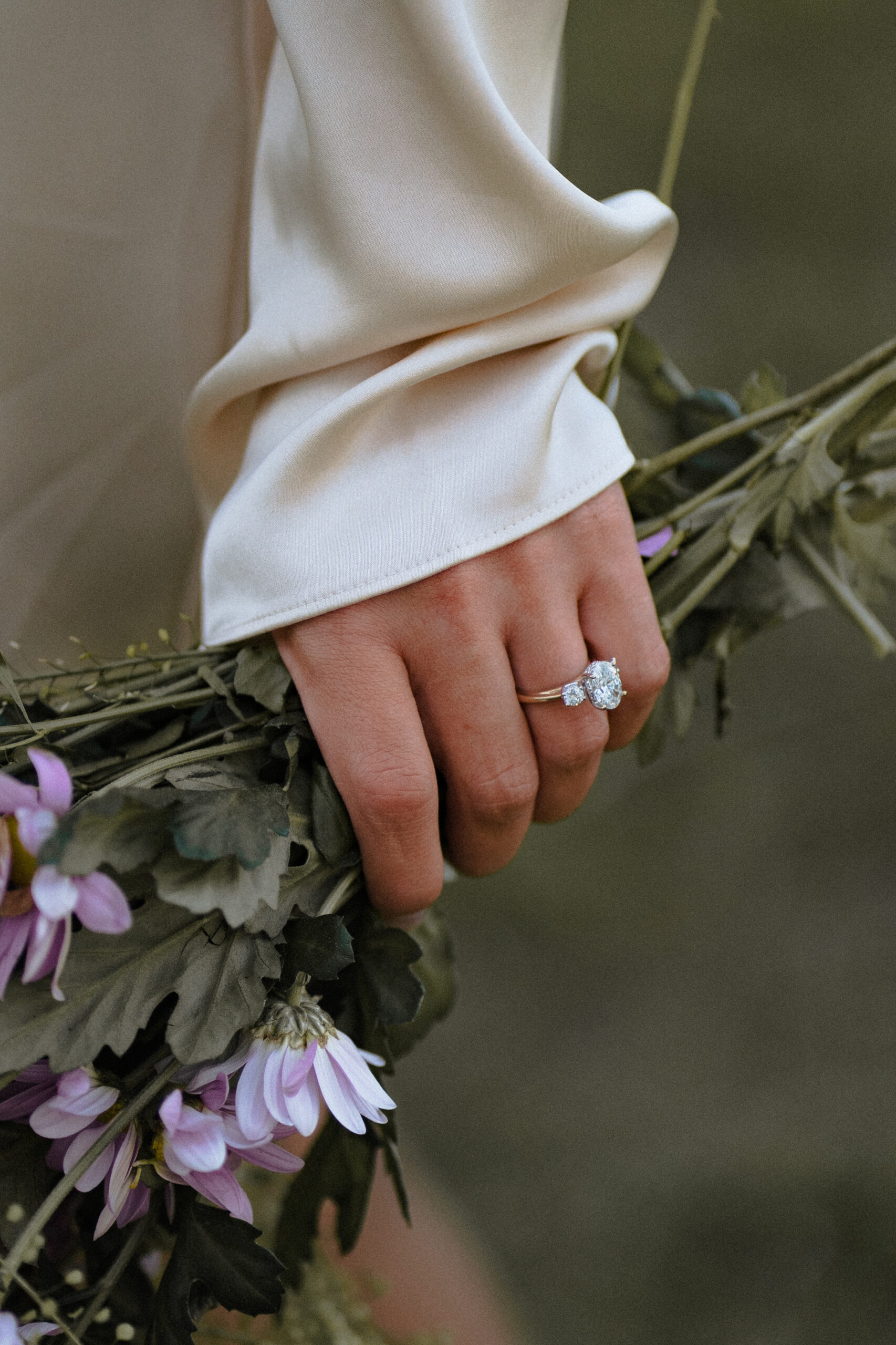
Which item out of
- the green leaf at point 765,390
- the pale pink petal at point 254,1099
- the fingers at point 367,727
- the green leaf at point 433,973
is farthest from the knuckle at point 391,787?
the green leaf at point 765,390

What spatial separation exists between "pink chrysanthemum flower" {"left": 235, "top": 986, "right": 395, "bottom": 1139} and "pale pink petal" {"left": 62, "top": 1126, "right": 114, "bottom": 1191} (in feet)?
0.17

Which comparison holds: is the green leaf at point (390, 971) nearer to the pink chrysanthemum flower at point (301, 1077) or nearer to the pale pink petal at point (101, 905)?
the pink chrysanthemum flower at point (301, 1077)

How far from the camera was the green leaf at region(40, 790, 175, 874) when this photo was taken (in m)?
0.29

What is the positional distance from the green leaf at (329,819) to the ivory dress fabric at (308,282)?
0.08 meters

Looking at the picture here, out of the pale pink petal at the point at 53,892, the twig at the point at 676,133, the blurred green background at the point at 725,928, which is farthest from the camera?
the blurred green background at the point at 725,928

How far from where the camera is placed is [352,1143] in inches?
18.9

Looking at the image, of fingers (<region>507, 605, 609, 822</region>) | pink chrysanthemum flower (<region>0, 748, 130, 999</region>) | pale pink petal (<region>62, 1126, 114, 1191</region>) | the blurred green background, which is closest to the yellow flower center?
pink chrysanthemum flower (<region>0, 748, 130, 999</region>)

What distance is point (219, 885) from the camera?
34 cm

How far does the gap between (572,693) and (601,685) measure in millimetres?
14

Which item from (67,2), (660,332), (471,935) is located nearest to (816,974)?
(471,935)

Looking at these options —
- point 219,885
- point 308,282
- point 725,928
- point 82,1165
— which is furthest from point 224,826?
point 725,928

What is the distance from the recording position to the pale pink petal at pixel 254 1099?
34cm

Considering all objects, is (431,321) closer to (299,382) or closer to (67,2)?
(299,382)

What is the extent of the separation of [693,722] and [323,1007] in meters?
1.19
